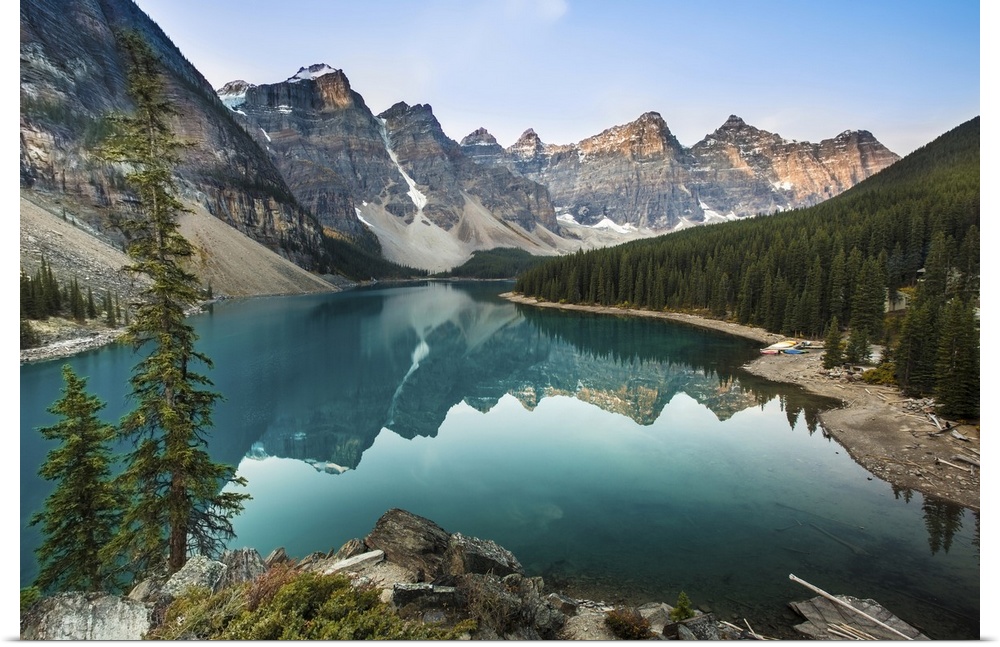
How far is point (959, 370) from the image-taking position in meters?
21.5

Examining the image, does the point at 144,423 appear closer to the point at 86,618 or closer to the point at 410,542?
the point at 86,618

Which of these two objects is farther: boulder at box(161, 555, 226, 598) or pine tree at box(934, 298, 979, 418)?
pine tree at box(934, 298, 979, 418)

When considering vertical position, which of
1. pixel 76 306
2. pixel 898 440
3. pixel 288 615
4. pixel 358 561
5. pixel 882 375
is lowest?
pixel 898 440

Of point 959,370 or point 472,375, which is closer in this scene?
point 959,370

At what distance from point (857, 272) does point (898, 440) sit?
40.9m

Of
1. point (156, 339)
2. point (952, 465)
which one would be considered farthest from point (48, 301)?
point (952, 465)

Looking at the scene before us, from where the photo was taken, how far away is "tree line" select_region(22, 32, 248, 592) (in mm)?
8727

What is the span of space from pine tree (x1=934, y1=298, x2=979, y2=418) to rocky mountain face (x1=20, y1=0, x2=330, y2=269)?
2278 inches

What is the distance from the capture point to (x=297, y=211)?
Result: 176 metres

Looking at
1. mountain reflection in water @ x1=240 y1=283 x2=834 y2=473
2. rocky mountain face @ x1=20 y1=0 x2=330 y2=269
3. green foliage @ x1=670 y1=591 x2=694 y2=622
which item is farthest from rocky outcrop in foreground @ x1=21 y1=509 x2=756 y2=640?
rocky mountain face @ x1=20 y1=0 x2=330 y2=269

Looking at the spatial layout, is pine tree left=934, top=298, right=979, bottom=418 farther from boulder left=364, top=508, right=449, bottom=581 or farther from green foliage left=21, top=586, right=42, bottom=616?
green foliage left=21, top=586, right=42, bottom=616

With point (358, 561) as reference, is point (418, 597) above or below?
above

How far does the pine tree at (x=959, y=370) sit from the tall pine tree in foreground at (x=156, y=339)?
29405mm
